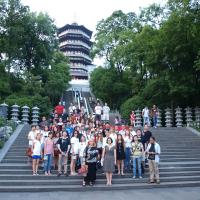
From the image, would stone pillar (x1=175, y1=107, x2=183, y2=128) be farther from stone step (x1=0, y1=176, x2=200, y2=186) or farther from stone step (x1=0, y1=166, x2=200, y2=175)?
stone step (x1=0, y1=176, x2=200, y2=186)

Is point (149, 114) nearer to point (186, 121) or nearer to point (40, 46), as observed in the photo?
point (186, 121)

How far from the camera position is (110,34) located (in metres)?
44.4

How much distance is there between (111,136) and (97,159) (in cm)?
138

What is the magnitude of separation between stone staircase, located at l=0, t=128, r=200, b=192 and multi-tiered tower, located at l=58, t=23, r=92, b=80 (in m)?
63.3

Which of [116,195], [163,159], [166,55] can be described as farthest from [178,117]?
[116,195]

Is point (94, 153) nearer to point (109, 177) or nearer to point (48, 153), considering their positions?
point (109, 177)

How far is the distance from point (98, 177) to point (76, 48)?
69.4 m

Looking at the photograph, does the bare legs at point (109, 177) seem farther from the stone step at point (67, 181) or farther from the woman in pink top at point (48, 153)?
the woman in pink top at point (48, 153)

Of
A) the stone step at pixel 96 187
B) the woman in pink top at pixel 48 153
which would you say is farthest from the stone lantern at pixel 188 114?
the woman in pink top at pixel 48 153

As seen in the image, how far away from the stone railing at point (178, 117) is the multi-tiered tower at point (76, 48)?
5341 centimetres

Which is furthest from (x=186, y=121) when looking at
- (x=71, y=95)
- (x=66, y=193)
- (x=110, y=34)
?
(x=71, y=95)

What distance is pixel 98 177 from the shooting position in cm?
1388

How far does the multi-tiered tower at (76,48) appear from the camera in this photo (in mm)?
81125

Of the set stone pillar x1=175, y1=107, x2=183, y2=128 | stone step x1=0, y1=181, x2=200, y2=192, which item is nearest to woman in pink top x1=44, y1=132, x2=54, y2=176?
stone step x1=0, y1=181, x2=200, y2=192
